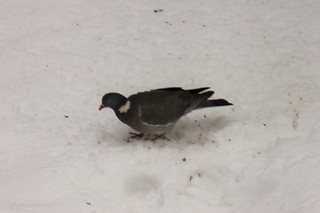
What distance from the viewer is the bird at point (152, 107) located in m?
3.31

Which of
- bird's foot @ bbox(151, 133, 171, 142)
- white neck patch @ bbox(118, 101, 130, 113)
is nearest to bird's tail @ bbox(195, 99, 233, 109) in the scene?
bird's foot @ bbox(151, 133, 171, 142)

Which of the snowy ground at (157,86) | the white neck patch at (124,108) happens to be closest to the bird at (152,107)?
the white neck patch at (124,108)

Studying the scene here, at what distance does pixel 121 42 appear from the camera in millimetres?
4387

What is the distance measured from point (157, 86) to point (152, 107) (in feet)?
2.30

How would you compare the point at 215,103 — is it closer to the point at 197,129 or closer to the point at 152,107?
the point at 197,129

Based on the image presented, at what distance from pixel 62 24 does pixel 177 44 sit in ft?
3.58

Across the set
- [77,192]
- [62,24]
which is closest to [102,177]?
[77,192]

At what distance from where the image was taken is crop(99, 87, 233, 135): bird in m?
3.31

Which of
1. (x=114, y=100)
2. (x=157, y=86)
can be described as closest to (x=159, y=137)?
(x=114, y=100)

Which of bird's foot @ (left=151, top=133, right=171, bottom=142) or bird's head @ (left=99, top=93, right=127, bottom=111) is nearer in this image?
bird's head @ (left=99, top=93, right=127, bottom=111)

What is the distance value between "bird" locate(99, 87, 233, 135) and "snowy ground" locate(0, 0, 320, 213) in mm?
169

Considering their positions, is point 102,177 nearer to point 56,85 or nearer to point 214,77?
point 56,85

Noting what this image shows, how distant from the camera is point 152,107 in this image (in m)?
3.32

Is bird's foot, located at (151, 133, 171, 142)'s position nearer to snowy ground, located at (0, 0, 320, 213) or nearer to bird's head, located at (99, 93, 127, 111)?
snowy ground, located at (0, 0, 320, 213)
